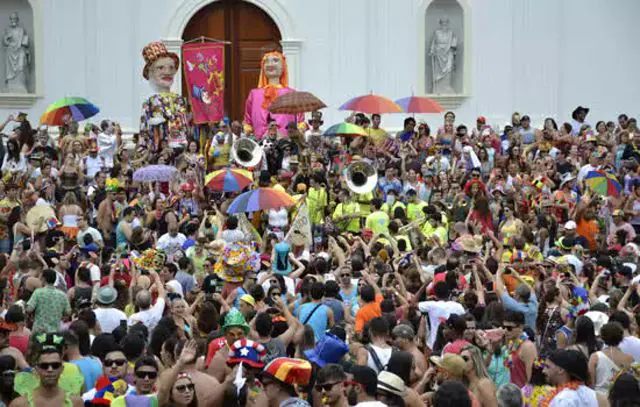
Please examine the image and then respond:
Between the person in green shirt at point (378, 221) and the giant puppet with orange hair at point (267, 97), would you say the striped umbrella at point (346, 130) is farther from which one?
the person in green shirt at point (378, 221)

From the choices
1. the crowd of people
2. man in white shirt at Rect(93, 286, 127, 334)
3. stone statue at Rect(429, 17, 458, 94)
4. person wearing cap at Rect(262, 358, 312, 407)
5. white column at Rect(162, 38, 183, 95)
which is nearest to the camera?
person wearing cap at Rect(262, 358, 312, 407)

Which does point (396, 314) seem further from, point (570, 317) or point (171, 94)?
point (171, 94)

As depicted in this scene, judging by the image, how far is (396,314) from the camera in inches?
549

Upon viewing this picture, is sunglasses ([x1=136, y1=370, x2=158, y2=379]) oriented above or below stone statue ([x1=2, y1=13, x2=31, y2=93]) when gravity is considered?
below

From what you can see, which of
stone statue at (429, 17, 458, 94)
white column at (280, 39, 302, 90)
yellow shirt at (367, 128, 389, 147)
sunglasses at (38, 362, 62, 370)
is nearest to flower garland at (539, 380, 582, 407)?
sunglasses at (38, 362, 62, 370)

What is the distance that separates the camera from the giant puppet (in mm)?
25047

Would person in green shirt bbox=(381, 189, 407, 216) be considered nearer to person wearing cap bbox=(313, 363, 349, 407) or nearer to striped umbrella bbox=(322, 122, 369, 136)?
striped umbrella bbox=(322, 122, 369, 136)

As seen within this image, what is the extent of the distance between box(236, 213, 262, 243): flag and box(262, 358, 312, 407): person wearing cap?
10348 millimetres

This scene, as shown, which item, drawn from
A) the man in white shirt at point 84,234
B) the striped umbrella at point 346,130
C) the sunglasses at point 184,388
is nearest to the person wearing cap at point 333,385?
→ the sunglasses at point 184,388

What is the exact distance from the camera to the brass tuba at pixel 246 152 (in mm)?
23094

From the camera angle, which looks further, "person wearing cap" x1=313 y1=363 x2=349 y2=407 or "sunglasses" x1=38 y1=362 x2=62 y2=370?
"sunglasses" x1=38 y1=362 x2=62 y2=370

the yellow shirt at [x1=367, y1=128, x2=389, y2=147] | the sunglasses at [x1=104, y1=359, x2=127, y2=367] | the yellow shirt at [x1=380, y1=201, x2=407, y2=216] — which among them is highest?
the yellow shirt at [x1=367, y1=128, x2=389, y2=147]

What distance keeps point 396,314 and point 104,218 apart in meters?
8.78

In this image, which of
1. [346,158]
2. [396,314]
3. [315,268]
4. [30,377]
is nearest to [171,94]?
[346,158]
